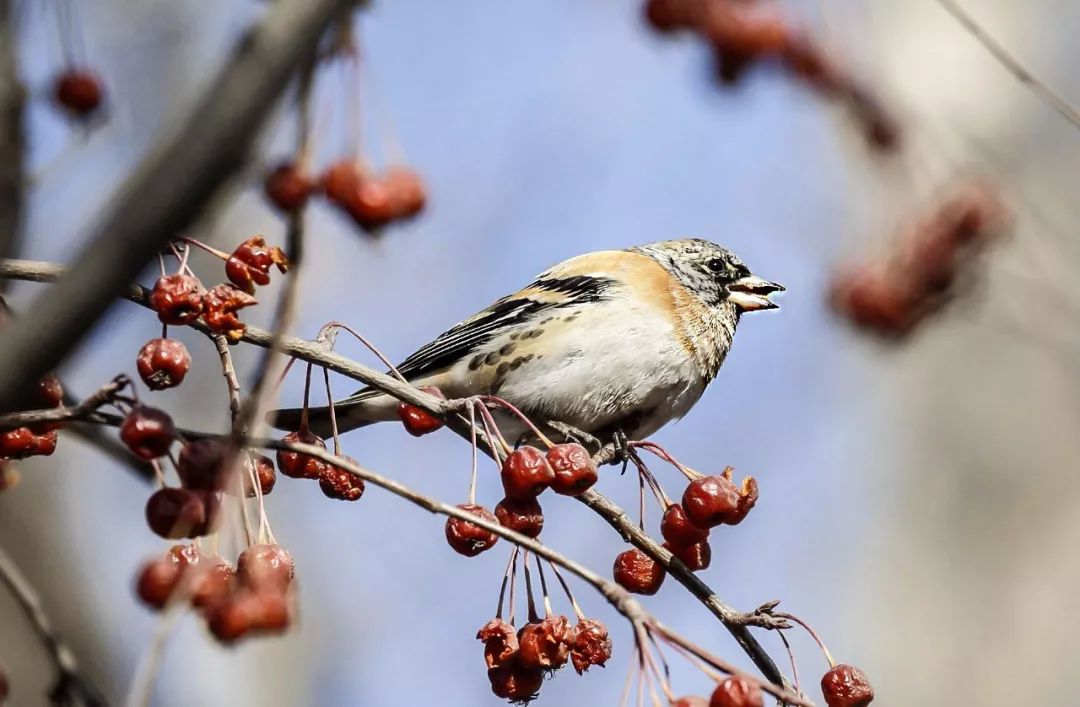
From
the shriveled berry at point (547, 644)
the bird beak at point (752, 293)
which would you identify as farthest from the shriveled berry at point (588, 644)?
the bird beak at point (752, 293)

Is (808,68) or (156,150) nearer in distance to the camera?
(156,150)

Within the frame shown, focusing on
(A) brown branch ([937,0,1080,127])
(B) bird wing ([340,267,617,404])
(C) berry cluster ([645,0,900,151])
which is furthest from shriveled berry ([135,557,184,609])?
(B) bird wing ([340,267,617,404])

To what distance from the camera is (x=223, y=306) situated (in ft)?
8.07

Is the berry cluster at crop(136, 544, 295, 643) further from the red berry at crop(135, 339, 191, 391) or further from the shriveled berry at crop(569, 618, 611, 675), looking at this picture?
the shriveled berry at crop(569, 618, 611, 675)

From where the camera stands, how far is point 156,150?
4.17 ft

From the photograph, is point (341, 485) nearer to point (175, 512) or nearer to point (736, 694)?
point (175, 512)

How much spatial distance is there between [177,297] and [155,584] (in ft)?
2.02

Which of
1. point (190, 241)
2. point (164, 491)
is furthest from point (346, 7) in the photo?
point (190, 241)

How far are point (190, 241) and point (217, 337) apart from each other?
8.4 inches

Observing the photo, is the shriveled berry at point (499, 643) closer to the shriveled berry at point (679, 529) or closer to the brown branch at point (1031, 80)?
the shriveled berry at point (679, 529)

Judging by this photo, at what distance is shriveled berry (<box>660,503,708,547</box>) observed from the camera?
2768 millimetres

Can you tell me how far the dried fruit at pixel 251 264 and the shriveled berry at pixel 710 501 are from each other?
3.36 ft

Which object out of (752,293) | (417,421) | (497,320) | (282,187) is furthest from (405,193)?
(752,293)

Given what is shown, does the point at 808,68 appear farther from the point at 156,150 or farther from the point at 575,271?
the point at 575,271
